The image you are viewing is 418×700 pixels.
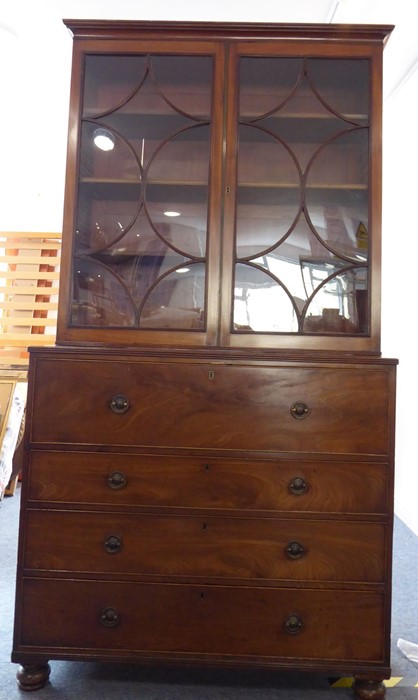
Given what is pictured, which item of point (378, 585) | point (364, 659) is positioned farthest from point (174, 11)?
point (364, 659)

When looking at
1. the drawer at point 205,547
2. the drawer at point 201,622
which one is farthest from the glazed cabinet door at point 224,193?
the drawer at point 201,622

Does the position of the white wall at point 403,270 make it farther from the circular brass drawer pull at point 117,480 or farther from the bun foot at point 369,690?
the circular brass drawer pull at point 117,480

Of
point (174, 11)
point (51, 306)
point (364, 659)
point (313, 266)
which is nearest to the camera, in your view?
point (364, 659)

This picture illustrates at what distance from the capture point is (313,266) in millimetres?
1499

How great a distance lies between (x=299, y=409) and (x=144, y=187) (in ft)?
2.73

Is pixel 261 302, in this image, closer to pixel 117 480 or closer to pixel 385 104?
pixel 117 480

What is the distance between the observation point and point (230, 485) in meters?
1.40

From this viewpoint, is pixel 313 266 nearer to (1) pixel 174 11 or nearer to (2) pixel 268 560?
(2) pixel 268 560

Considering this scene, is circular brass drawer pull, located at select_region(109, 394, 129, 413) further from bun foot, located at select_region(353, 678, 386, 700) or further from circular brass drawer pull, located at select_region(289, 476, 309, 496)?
bun foot, located at select_region(353, 678, 386, 700)

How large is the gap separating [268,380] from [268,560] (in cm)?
51

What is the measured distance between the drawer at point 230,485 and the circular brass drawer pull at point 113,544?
10 centimetres

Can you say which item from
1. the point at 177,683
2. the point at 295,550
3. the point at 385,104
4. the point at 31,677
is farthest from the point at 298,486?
the point at 385,104

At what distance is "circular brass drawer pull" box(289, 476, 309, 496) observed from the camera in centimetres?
140

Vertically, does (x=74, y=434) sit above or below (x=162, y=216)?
below
